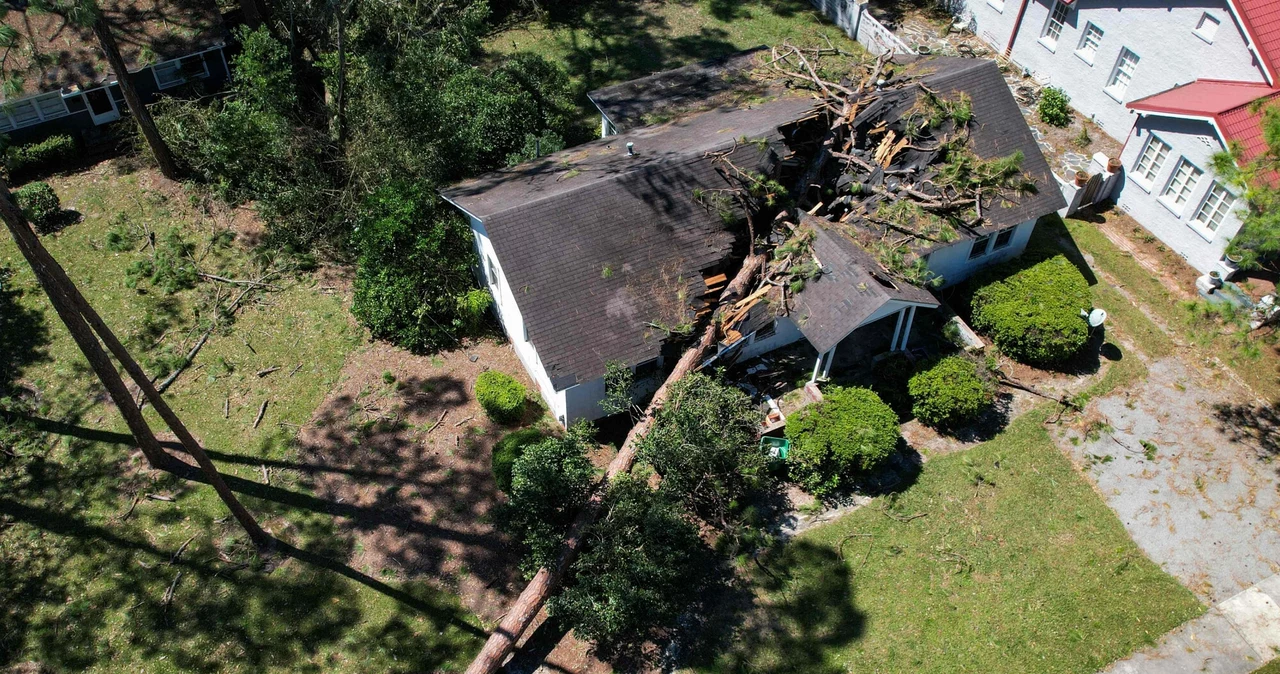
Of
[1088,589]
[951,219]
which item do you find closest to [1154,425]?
[1088,589]

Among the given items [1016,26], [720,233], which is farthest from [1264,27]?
[720,233]

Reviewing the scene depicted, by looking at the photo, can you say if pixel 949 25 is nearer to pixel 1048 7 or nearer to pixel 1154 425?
pixel 1048 7

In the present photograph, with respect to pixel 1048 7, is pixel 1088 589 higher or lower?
lower

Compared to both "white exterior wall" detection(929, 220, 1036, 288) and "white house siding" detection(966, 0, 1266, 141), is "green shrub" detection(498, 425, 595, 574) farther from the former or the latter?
"white house siding" detection(966, 0, 1266, 141)

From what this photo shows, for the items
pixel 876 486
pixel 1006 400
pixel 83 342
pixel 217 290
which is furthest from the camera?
pixel 217 290

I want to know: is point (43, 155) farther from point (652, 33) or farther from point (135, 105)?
point (652, 33)

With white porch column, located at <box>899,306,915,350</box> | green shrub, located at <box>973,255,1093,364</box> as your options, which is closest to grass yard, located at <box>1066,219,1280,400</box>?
green shrub, located at <box>973,255,1093,364</box>

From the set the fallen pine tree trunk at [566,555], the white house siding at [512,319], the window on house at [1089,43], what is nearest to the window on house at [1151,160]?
the window on house at [1089,43]
